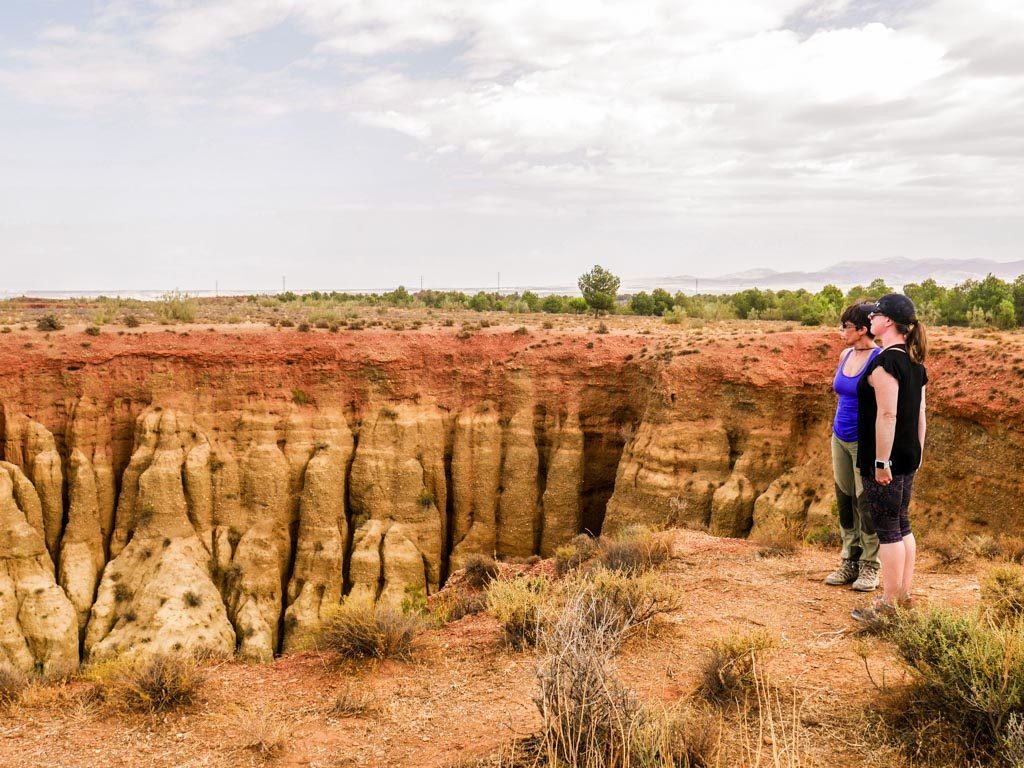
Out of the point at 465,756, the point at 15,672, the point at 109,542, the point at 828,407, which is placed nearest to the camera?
the point at 465,756

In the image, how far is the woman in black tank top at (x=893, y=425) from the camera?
6.84 m

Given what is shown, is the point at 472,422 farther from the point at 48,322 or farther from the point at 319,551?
the point at 48,322

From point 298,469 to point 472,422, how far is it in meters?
5.73

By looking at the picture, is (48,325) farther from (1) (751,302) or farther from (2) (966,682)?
(1) (751,302)

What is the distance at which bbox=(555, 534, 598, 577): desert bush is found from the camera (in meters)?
12.1

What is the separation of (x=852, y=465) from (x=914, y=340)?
201 cm

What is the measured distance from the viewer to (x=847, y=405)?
26.6 ft

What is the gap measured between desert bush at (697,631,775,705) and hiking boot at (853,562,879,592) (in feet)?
8.69

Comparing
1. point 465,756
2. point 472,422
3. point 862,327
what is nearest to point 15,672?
point 465,756

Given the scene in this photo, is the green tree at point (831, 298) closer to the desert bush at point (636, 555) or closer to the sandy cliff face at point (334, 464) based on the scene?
the sandy cliff face at point (334, 464)

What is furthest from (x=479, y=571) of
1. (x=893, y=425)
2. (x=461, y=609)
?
(x=893, y=425)

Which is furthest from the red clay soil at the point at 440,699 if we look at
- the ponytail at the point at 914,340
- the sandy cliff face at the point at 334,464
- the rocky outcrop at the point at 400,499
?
the rocky outcrop at the point at 400,499

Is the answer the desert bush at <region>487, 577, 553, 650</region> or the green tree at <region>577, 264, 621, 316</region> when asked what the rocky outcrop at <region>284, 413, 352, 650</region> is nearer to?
the desert bush at <region>487, 577, 553, 650</region>

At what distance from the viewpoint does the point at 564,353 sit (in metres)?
25.3
